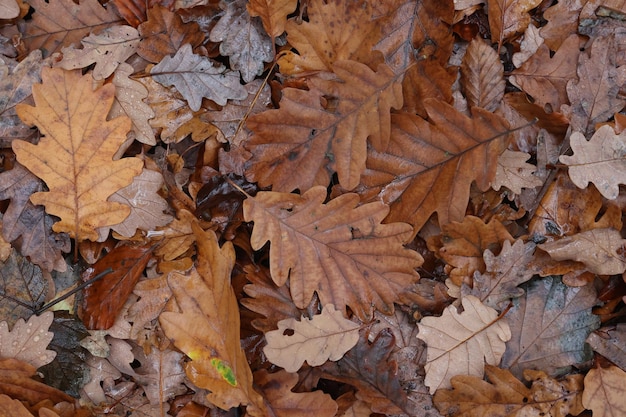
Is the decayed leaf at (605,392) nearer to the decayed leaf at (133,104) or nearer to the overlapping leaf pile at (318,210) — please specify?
the overlapping leaf pile at (318,210)

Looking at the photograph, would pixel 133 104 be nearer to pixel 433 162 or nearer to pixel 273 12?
pixel 273 12

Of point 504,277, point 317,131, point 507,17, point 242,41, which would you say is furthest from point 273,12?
point 504,277

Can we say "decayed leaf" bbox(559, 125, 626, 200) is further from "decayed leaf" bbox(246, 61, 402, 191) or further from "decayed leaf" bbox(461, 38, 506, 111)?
"decayed leaf" bbox(246, 61, 402, 191)

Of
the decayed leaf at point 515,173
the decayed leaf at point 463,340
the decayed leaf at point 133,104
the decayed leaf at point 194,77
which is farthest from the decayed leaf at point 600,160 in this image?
the decayed leaf at point 133,104

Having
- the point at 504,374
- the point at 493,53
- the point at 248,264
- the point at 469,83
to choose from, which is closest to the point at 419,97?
the point at 469,83

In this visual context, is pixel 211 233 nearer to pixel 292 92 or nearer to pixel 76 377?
pixel 292 92
